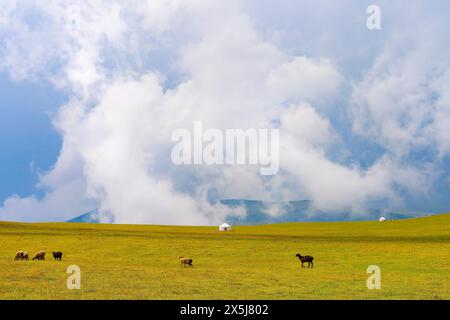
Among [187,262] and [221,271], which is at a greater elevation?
[187,262]

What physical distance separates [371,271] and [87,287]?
2213 cm

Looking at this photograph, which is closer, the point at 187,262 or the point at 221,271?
the point at 221,271

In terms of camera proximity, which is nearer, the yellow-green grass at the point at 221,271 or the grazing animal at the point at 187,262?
the yellow-green grass at the point at 221,271

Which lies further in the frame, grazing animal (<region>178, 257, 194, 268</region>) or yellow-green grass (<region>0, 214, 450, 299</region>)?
grazing animal (<region>178, 257, 194, 268</region>)

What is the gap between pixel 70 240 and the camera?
6925 cm

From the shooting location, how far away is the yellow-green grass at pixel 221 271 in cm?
2927

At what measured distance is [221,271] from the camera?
4103 cm

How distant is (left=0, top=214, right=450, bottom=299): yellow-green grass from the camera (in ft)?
96.0
